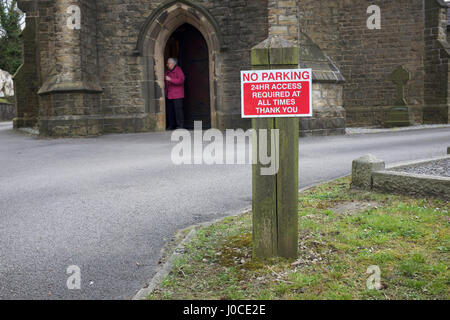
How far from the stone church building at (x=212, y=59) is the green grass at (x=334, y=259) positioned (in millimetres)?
8465

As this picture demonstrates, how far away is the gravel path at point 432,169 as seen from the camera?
5664 mm

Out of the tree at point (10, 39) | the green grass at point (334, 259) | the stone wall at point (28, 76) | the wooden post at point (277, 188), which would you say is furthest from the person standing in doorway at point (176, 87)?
the tree at point (10, 39)

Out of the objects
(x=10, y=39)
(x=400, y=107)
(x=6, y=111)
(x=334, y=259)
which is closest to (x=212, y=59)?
(x=400, y=107)

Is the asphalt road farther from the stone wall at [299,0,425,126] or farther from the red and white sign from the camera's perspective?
the stone wall at [299,0,425,126]

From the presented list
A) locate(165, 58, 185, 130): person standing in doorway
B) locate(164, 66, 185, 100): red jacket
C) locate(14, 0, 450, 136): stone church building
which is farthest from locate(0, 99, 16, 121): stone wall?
locate(164, 66, 185, 100): red jacket

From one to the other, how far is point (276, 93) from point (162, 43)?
1276 centimetres

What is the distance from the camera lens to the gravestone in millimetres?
16969

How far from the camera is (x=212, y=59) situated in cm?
1487

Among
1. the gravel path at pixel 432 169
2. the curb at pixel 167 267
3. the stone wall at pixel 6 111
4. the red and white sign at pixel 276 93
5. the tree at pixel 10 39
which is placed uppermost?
the tree at pixel 10 39

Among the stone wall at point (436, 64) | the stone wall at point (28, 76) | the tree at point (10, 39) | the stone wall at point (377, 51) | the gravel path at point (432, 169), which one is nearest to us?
the gravel path at point (432, 169)

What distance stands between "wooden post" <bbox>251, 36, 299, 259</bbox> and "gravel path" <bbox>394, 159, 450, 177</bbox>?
2.85 m

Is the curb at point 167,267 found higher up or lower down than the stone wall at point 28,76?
lower down

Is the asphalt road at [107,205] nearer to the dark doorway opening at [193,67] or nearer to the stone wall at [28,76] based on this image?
the dark doorway opening at [193,67]

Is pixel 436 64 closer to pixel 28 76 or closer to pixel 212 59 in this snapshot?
pixel 212 59
